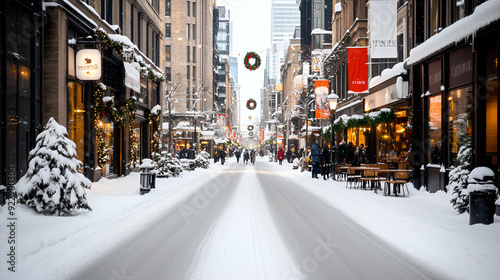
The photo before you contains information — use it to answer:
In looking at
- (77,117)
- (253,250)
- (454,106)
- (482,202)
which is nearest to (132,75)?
(77,117)

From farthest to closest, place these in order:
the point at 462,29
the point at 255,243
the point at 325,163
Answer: the point at 325,163
the point at 462,29
the point at 255,243

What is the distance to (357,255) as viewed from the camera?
7031 millimetres

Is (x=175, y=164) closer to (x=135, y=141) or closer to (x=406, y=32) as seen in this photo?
(x=135, y=141)

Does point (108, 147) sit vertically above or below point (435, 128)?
below

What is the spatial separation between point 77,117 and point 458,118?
16327 millimetres

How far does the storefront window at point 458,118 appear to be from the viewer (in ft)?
47.9

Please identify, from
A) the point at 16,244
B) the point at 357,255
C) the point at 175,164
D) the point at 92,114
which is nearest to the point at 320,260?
the point at 357,255

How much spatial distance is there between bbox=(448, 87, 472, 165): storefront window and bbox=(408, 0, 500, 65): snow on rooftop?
1.79m

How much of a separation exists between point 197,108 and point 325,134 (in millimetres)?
55630

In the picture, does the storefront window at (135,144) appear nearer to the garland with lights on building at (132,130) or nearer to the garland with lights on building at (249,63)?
the garland with lights on building at (132,130)

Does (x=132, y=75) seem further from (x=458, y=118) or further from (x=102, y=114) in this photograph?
(x=458, y=118)

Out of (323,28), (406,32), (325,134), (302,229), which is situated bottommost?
(302,229)

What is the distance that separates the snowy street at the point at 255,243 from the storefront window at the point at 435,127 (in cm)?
515

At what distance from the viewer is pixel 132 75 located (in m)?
25.0
